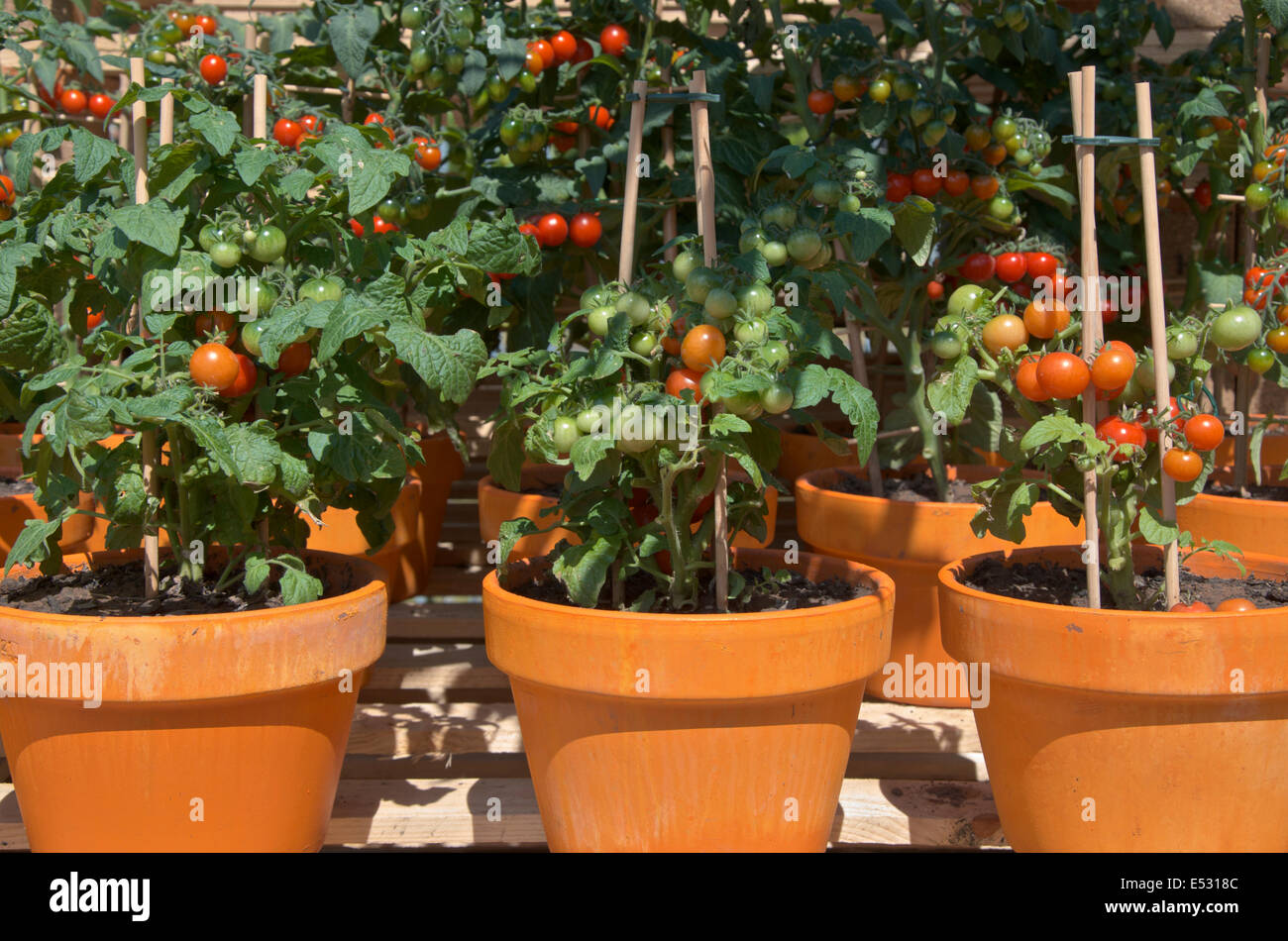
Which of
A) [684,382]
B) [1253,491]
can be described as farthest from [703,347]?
[1253,491]

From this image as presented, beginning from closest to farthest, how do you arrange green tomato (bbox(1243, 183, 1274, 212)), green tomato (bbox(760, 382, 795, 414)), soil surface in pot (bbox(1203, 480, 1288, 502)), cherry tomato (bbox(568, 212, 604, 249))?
green tomato (bbox(760, 382, 795, 414)), green tomato (bbox(1243, 183, 1274, 212)), cherry tomato (bbox(568, 212, 604, 249)), soil surface in pot (bbox(1203, 480, 1288, 502))

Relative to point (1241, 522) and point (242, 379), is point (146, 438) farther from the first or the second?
point (1241, 522)

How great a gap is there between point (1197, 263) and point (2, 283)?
227 centimetres

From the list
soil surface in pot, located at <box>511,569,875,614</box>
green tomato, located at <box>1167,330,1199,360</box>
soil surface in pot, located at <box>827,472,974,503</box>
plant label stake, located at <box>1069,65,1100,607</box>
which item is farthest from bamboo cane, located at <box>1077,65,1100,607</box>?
soil surface in pot, located at <box>827,472,974,503</box>

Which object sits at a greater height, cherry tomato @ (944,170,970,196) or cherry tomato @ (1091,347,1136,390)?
cherry tomato @ (944,170,970,196)

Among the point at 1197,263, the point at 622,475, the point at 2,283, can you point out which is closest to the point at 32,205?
the point at 2,283

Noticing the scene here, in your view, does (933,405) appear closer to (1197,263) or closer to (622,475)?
(622,475)

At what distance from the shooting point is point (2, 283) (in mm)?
1386

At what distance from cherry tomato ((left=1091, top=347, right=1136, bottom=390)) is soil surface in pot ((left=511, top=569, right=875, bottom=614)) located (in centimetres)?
41

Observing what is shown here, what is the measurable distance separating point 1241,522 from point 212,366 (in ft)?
5.74

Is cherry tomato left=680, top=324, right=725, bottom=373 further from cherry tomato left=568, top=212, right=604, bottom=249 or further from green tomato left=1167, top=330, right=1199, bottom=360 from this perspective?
cherry tomato left=568, top=212, right=604, bottom=249

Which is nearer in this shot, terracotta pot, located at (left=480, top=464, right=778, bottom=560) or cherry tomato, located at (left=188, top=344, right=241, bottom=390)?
cherry tomato, located at (left=188, top=344, right=241, bottom=390)

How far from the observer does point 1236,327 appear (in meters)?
1.50

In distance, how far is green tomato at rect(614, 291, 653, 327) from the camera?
1397 millimetres
